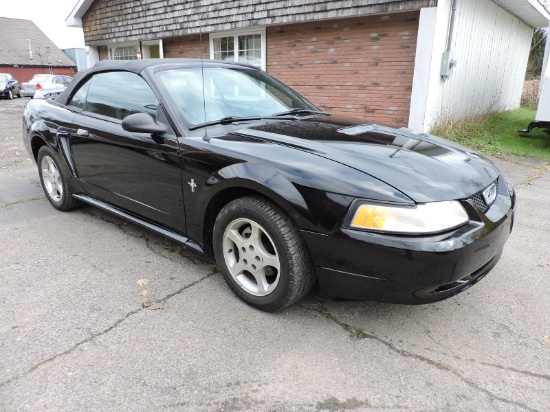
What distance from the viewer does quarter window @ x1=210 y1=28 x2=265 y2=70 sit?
1004 cm

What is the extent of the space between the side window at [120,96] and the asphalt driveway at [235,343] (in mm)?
1149

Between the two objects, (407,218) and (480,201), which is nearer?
(407,218)

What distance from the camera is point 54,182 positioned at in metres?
4.30

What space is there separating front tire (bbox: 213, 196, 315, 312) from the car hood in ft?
1.50

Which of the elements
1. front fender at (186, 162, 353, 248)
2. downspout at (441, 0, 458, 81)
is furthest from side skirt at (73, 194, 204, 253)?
downspout at (441, 0, 458, 81)

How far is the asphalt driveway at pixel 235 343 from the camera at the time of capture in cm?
189

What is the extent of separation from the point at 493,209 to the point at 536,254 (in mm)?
1481

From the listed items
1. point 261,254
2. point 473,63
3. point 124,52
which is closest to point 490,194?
point 261,254

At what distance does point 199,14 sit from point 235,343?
1009 centimetres

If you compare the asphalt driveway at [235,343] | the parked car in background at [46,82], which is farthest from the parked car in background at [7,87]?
the asphalt driveway at [235,343]

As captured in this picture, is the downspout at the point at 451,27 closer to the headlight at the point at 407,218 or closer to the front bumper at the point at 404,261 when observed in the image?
the front bumper at the point at 404,261

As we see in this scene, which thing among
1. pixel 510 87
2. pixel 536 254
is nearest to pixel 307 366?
pixel 536 254

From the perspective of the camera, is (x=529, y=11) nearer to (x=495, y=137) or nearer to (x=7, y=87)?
(x=495, y=137)

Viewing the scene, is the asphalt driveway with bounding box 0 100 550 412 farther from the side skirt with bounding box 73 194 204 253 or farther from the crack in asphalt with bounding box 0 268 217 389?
the side skirt with bounding box 73 194 204 253
